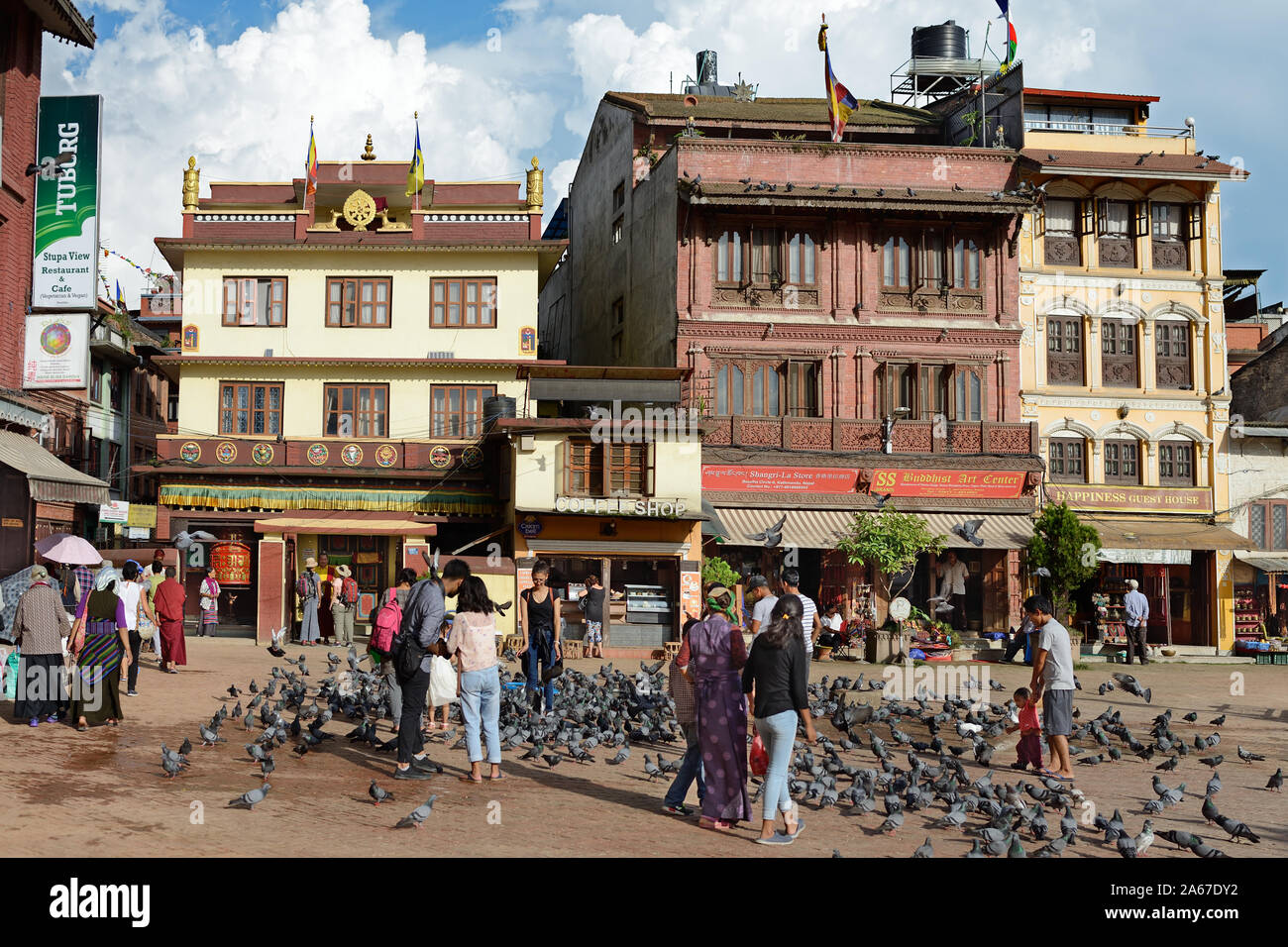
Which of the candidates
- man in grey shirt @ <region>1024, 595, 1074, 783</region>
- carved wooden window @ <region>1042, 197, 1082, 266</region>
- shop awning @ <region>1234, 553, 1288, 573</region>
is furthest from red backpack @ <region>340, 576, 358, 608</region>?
shop awning @ <region>1234, 553, 1288, 573</region>

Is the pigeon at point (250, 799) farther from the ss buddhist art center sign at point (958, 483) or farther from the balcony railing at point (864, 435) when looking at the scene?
the ss buddhist art center sign at point (958, 483)

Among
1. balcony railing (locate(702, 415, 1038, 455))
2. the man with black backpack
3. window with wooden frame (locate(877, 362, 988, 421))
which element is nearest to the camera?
the man with black backpack

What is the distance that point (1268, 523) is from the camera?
33.3 m

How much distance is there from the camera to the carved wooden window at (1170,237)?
33.6 meters

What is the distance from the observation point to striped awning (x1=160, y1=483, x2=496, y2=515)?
32.2m

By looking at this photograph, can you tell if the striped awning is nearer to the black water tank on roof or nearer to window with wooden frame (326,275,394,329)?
window with wooden frame (326,275,394,329)

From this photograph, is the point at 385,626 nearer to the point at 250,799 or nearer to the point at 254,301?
the point at 250,799

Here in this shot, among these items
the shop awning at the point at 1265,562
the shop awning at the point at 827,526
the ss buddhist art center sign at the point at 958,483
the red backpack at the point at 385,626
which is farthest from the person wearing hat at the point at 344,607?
the shop awning at the point at 1265,562

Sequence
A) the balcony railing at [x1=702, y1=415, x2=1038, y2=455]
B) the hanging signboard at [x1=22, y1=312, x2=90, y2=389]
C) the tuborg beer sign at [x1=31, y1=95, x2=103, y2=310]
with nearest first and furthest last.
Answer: the hanging signboard at [x1=22, y1=312, x2=90, y2=389], the tuborg beer sign at [x1=31, y1=95, x2=103, y2=310], the balcony railing at [x1=702, y1=415, x2=1038, y2=455]

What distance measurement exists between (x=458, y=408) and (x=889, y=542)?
522 inches

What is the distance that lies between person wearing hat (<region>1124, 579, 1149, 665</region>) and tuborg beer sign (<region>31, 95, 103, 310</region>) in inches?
988

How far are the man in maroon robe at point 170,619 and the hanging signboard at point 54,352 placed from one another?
901 cm

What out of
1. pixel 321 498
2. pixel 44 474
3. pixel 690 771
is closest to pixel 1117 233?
pixel 321 498
